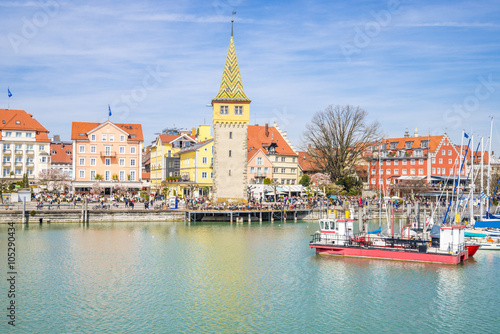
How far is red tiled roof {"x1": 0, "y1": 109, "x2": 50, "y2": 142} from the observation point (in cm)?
9825

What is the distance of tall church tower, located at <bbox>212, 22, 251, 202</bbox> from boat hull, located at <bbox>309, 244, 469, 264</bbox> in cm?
3191

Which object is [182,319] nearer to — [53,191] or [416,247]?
[416,247]

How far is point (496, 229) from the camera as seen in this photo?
5166 cm

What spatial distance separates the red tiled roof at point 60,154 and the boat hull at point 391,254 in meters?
86.1

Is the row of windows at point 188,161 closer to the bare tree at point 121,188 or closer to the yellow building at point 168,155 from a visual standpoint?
the yellow building at point 168,155

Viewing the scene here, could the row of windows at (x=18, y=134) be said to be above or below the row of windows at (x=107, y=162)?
above

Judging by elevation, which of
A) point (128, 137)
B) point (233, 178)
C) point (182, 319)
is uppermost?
point (128, 137)

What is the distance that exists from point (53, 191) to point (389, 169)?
68.3 meters

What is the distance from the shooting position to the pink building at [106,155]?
8869 cm

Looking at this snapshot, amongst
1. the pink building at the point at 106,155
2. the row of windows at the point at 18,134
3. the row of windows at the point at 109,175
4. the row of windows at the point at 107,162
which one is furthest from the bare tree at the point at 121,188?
the row of windows at the point at 18,134

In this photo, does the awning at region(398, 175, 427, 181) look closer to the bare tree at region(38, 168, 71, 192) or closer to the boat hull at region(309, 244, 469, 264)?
the boat hull at region(309, 244, 469, 264)

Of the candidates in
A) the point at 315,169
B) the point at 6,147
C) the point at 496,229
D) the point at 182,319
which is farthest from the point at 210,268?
the point at 6,147

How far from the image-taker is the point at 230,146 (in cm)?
7306

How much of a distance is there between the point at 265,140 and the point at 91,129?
32.1 meters
